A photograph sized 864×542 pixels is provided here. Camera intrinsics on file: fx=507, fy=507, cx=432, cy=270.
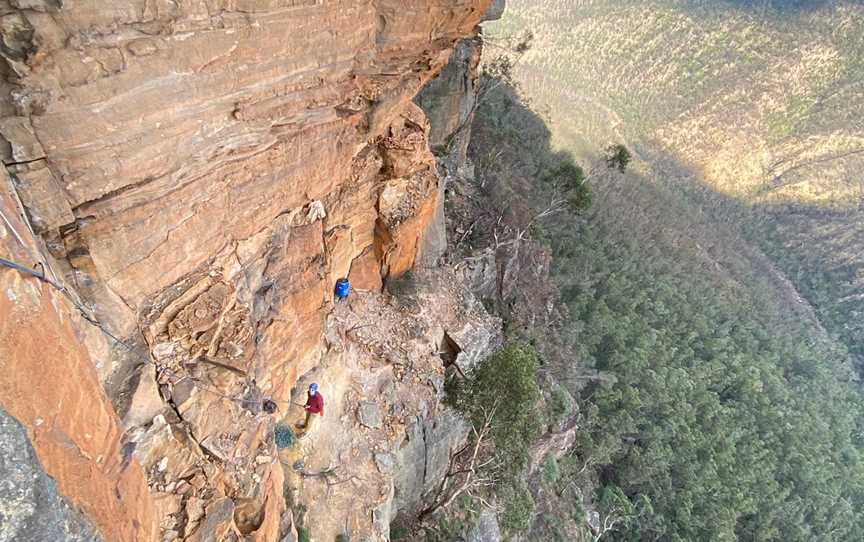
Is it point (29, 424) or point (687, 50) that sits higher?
point (29, 424)

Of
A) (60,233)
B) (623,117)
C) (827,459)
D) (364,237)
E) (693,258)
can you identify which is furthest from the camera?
(623,117)

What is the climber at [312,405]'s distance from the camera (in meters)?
9.39

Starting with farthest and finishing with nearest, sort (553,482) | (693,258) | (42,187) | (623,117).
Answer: (623,117), (693,258), (553,482), (42,187)

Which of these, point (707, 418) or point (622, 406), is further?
point (707, 418)

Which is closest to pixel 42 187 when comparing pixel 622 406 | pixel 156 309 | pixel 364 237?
pixel 156 309

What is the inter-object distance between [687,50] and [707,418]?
57967 millimetres

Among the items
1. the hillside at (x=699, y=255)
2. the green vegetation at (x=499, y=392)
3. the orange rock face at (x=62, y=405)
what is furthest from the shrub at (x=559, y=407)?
the orange rock face at (x=62, y=405)

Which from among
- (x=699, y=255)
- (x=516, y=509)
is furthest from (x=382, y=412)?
(x=699, y=255)

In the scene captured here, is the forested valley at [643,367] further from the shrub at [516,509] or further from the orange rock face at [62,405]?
the orange rock face at [62,405]

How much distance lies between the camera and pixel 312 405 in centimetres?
939

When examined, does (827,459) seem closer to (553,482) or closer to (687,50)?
(553,482)

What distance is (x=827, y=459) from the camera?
3256cm

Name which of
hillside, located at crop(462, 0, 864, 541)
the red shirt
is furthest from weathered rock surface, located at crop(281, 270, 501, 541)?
hillside, located at crop(462, 0, 864, 541)

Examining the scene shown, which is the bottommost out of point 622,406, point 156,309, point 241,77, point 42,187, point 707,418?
point 707,418
